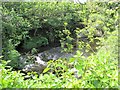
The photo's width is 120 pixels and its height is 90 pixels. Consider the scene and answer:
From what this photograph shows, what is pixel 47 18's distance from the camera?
265 centimetres

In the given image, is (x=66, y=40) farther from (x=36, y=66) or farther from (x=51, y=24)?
(x=36, y=66)

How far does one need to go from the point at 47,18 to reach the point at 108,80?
59.6 inches

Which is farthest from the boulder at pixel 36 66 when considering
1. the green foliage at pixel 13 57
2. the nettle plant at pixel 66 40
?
the nettle plant at pixel 66 40

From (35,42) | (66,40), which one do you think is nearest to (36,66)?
(35,42)

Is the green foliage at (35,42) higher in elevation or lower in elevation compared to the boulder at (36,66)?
higher

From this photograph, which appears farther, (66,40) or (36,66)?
(36,66)

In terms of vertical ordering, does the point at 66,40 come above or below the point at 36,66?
above

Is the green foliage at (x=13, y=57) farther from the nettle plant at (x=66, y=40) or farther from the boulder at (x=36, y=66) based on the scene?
the nettle plant at (x=66, y=40)

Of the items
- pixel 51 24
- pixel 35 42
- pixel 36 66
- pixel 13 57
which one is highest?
pixel 51 24

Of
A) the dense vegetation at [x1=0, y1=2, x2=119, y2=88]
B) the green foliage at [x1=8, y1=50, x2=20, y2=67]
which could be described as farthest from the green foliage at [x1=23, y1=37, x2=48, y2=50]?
the green foliage at [x1=8, y1=50, x2=20, y2=67]

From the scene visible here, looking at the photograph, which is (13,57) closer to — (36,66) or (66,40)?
(36,66)

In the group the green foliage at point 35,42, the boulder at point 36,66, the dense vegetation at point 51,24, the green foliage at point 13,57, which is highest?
the dense vegetation at point 51,24

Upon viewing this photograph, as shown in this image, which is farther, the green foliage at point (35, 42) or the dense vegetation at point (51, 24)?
the green foliage at point (35, 42)

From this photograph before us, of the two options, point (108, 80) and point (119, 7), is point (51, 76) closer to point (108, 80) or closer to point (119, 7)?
point (108, 80)
